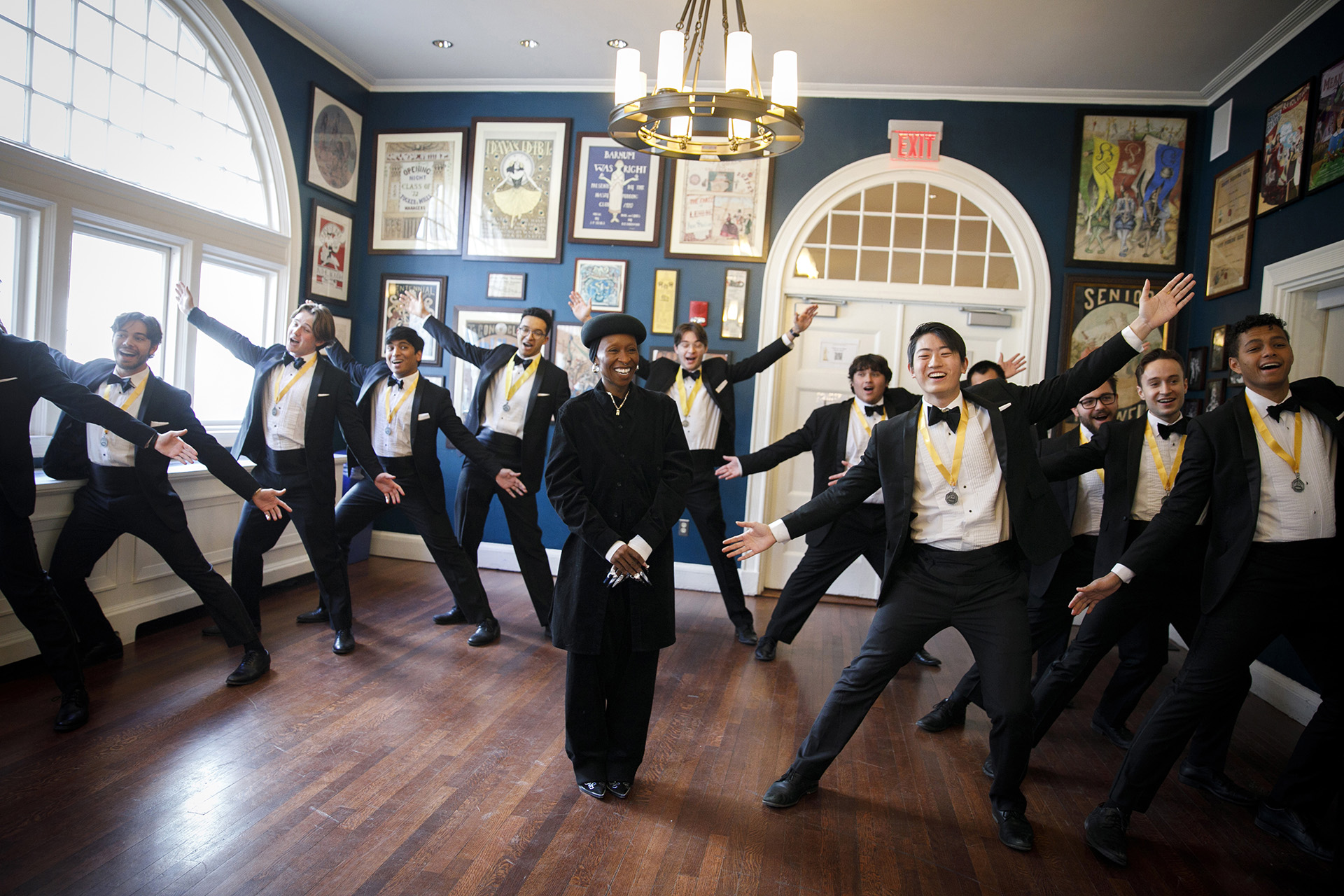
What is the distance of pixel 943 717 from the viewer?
142 inches

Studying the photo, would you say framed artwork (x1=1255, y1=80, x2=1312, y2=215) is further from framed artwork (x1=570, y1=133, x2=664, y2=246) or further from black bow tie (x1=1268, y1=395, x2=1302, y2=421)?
framed artwork (x1=570, y1=133, x2=664, y2=246)

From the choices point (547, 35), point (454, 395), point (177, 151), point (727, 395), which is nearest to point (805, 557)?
point (727, 395)

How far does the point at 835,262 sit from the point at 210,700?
16.0ft

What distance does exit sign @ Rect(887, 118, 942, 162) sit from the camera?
595cm

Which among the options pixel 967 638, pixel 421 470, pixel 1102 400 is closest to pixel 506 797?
pixel 967 638

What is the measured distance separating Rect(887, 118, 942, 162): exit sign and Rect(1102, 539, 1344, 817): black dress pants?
165 inches

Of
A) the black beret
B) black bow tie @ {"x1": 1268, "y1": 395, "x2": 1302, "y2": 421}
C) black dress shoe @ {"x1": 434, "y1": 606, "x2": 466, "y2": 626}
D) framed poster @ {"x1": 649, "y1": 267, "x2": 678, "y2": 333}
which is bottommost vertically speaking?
black dress shoe @ {"x1": 434, "y1": 606, "x2": 466, "y2": 626}

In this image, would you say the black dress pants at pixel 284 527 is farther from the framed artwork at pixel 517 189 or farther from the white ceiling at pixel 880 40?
the white ceiling at pixel 880 40

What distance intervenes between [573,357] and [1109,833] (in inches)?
186

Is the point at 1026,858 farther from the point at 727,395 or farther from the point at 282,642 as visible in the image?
the point at 282,642

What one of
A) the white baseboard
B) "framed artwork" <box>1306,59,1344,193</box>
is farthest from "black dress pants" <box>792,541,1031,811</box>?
the white baseboard

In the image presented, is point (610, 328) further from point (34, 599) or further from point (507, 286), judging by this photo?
point (507, 286)

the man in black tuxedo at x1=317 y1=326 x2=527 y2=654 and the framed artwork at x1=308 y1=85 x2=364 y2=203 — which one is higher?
the framed artwork at x1=308 y1=85 x2=364 y2=203

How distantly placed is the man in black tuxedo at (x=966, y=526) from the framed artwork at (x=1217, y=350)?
9.83 ft
